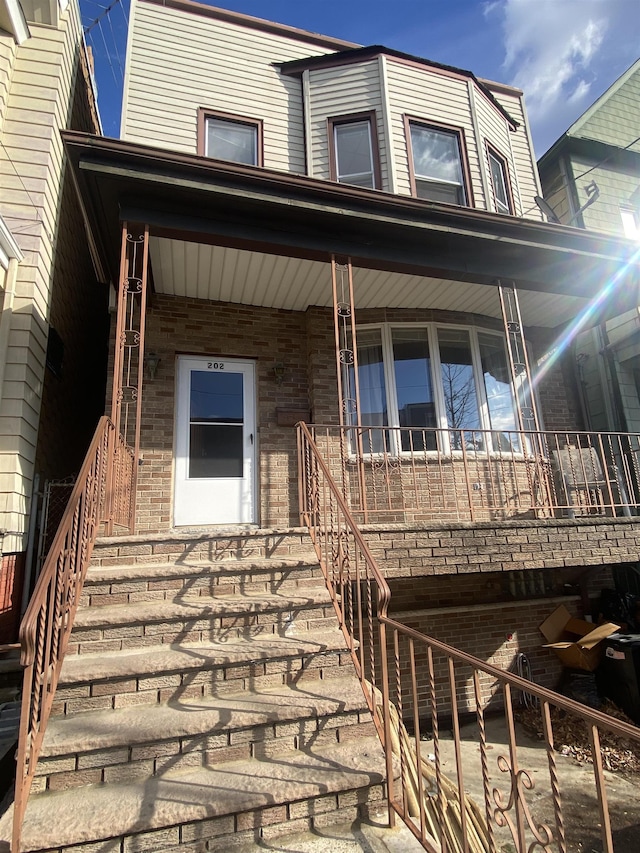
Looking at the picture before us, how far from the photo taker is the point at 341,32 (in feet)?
25.6

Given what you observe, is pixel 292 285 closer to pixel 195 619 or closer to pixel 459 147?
pixel 459 147

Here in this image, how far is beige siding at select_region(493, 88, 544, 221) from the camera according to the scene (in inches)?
307

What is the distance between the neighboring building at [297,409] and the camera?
2.40 metres

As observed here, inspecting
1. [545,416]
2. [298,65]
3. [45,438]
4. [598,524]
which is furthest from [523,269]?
[45,438]

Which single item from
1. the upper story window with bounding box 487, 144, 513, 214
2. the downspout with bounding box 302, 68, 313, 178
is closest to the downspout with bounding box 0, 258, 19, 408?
the downspout with bounding box 302, 68, 313, 178

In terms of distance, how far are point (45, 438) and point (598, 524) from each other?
18.0 ft

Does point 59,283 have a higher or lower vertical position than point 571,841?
higher

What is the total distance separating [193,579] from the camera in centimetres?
316

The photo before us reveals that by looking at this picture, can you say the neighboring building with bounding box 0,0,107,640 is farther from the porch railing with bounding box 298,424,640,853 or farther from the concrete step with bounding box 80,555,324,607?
the porch railing with bounding box 298,424,640,853

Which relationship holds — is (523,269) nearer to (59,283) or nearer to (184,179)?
(184,179)

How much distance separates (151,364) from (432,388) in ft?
11.3

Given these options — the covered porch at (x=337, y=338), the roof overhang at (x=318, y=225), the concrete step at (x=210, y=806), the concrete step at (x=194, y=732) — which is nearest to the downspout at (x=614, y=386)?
the covered porch at (x=337, y=338)

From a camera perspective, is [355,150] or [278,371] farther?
[355,150]

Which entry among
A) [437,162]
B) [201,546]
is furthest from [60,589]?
[437,162]
